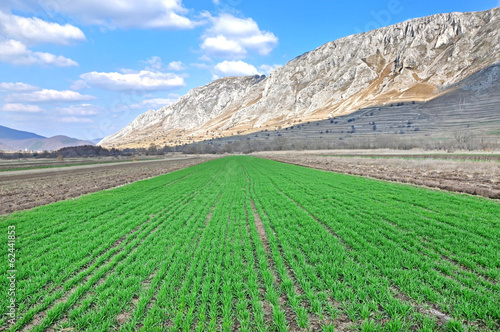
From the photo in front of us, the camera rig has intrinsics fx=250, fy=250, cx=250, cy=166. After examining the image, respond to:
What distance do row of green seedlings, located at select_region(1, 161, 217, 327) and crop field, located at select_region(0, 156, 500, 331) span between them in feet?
0.13

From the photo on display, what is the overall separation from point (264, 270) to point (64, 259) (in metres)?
6.10

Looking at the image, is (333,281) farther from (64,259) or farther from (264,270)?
(64,259)

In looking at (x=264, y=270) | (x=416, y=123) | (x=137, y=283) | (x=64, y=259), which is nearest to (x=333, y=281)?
(x=264, y=270)

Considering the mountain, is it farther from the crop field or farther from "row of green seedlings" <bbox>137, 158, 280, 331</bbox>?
"row of green seedlings" <bbox>137, 158, 280, 331</bbox>

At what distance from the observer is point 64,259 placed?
7621mm

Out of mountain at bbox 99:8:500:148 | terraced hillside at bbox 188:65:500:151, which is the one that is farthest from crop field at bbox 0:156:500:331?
mountain at bbox 99:8:500:148

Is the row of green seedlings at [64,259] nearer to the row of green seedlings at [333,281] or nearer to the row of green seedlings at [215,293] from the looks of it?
the row of green seedlings at [215,293]

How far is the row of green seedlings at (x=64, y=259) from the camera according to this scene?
5.68 metres

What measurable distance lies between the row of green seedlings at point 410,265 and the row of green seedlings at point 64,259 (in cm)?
788

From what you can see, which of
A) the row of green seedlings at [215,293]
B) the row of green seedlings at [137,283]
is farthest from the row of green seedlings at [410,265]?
the row of green seedlings at [137,283]

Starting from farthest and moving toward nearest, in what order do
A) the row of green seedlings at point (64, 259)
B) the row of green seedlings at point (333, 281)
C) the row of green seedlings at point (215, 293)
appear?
the row of green seedlings at point (64, 259)
the row of green seedlings at point (333, 281)
the row of green seedlings at point (215, 293)

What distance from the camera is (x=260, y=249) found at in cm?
820

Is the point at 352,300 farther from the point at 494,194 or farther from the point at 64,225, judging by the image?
the point at 494,194

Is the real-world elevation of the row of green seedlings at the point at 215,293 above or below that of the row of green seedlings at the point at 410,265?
above
